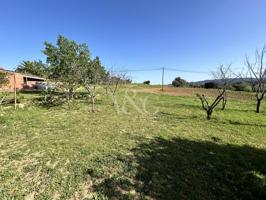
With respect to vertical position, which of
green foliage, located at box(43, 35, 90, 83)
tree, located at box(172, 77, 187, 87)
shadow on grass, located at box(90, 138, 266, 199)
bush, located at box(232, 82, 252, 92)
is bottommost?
shadow on grass, located at box(90, 138, 266, 199)

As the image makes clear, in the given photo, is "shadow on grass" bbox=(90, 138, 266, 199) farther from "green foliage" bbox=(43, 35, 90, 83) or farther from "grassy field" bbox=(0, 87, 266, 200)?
"green foliage" bbox=(43, 35, 90, 83)

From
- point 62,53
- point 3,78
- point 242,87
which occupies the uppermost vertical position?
point 62,53

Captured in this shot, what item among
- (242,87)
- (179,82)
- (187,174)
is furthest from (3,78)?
(179,82)

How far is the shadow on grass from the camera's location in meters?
3.56

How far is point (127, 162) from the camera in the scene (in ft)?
15.1

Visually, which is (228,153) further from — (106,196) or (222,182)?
(106,196)

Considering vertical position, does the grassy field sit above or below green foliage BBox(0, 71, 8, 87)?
below

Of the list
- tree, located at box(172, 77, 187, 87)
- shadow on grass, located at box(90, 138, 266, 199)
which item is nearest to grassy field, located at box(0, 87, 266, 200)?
shadow on grass, located at box(90, 138, 266, 199)

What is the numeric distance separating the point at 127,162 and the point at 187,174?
1.34m

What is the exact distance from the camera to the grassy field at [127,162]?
357cm

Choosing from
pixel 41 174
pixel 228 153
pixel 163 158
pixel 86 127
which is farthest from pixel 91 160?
pixel 228 153

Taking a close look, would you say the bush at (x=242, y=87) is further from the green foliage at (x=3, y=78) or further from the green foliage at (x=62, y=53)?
the green foliage at (x=3, y=78)


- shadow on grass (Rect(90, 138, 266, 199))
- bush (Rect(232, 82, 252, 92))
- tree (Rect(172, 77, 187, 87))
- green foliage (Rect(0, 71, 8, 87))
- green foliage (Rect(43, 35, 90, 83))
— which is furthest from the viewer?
tree (Rect(172, 77, 187, 87))

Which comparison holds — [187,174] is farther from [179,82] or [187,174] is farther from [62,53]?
[179,82]
